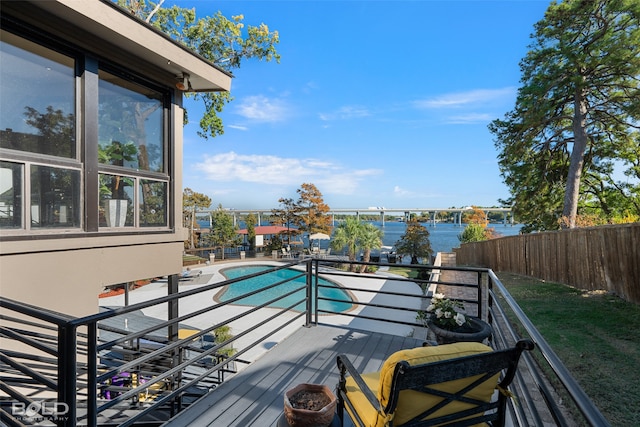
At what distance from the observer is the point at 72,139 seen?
3.05 meters

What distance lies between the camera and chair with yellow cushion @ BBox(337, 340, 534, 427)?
1221 mm

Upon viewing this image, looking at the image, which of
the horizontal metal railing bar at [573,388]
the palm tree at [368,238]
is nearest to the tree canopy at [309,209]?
the palm tree at [368,238]

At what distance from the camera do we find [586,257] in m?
6.04

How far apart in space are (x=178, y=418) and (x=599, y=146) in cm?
1617

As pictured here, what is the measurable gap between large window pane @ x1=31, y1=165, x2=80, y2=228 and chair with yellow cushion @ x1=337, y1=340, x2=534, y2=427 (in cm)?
323

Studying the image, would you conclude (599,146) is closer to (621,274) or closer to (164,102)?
(621,274)

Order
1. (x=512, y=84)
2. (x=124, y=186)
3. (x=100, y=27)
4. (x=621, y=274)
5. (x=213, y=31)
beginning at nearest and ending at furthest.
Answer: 1. (x=100, y=27)
2. (x=124, y=186)
3. (x=621, y=274)
4. (x=213, y=31)
5. (x=512, y=84)

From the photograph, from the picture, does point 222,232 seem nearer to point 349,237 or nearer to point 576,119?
point 349,237

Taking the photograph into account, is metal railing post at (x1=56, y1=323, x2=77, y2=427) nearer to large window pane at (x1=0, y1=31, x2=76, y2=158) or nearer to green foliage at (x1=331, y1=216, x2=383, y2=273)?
large window pane at (x1=0, y1=31, x2=76, y2=158)

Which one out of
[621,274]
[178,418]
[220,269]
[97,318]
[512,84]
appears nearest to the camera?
[97,318]

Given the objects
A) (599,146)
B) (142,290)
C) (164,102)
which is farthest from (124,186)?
(599,146)

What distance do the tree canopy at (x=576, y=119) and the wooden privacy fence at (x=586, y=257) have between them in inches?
97.0

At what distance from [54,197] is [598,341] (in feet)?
21.2

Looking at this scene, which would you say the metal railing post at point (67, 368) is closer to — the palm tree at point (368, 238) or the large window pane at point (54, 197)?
the large window pane at point (54, 197)
